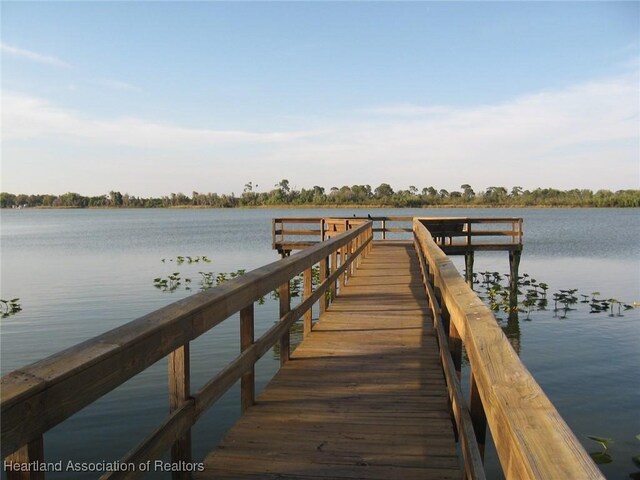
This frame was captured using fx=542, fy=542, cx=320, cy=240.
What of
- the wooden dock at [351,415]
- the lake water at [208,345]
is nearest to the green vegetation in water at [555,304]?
the lake water at [208,345]

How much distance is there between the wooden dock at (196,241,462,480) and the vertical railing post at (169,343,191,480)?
0.31 metres

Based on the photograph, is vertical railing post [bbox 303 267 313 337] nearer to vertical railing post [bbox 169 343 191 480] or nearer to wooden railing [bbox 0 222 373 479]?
wooden railing [bbox 0 222 373 479]

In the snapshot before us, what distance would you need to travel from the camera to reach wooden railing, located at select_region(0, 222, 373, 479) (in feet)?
4.67

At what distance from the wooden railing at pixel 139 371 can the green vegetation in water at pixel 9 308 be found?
14183mm

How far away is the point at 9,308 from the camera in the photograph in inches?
637

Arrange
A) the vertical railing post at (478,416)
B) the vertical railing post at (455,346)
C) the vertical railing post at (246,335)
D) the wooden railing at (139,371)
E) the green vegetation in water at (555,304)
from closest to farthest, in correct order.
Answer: the wooden railing at (139,371)
the vertical railing post at (478,416)
the vertical railing post at (246,335)
the vertical railing post at (455,346)
the green vegetation in water at (555,304)

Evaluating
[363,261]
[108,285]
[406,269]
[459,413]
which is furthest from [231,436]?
[108,285]

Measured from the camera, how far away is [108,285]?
2073 centimetres

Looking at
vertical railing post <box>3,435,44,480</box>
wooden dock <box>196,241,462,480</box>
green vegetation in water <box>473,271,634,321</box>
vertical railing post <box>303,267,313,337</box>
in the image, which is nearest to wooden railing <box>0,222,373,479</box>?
vertical railing post <box>3,435,44,480</box>

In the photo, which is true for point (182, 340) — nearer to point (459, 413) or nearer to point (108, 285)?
point (459, 413)

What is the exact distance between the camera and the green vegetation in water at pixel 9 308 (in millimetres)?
15281

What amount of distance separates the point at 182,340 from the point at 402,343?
3654mm

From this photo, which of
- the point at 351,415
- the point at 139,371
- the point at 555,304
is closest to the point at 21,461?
the point at 139,371

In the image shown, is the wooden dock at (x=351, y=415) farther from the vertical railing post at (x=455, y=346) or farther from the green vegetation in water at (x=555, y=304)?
the green vegetation in water at (x=555, y=304)
